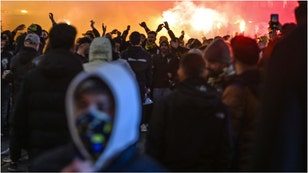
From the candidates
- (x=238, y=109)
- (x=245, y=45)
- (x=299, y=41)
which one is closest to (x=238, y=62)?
(x=245, y=45)

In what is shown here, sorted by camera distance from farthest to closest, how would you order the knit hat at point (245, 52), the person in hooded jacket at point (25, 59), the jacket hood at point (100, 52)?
the person in hooded jacket at point (25, 59), the jacket hood at point (100, 52), the knit hat at point (245, 52)

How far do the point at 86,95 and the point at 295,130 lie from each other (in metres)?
0.74

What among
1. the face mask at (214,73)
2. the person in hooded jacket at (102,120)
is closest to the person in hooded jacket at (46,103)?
the face mask at (214,73)

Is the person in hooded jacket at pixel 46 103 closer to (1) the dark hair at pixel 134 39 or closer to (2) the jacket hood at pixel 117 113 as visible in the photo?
(2) the jacket hood at pixel 117 113

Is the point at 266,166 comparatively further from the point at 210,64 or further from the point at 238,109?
the point at 210,64

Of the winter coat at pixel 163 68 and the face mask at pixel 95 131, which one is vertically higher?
the winter coat at pixel 163 68

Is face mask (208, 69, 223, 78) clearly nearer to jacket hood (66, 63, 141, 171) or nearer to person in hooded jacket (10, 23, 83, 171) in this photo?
person in hooded jacket (10, 23, 83, 171)

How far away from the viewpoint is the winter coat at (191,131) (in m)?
3.14

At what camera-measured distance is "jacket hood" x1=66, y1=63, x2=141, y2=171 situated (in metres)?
1.68

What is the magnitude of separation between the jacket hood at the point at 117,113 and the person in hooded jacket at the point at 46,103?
1.74 meters

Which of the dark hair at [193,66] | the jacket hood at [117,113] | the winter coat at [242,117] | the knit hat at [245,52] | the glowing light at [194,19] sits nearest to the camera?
the jacket hood at [117,113]

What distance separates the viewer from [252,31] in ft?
77.0

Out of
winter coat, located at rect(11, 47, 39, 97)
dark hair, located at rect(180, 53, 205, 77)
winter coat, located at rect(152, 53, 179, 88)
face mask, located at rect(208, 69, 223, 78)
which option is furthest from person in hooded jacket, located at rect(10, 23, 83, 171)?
winter coat, located at rect(152, 53, 179, 88)

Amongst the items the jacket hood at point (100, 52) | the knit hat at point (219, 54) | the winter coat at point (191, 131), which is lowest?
the winter coat at point (191, 131)
